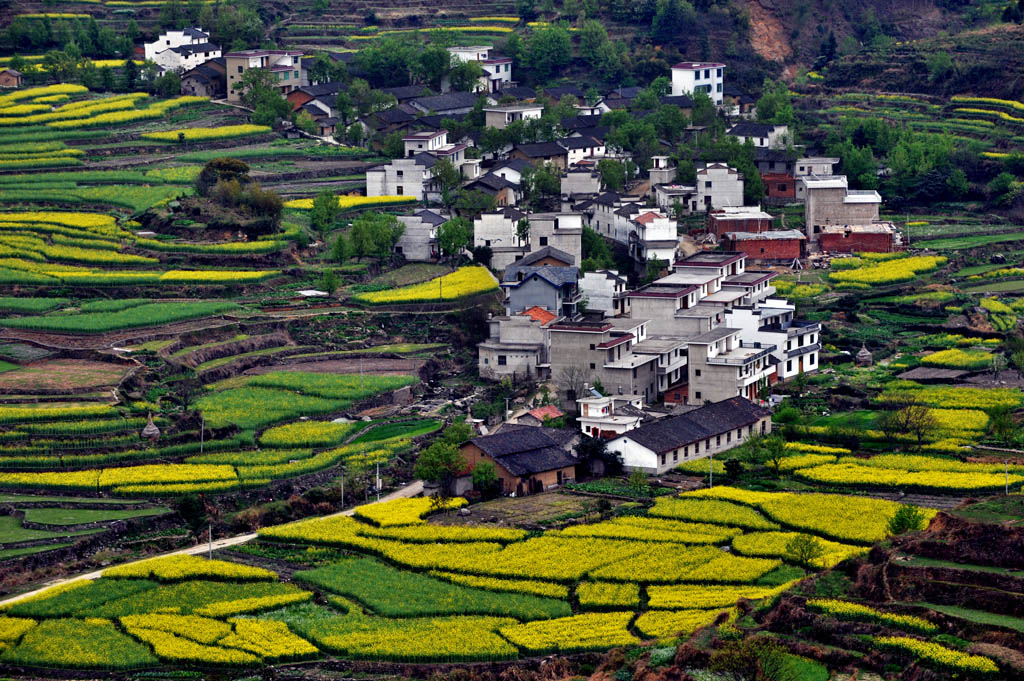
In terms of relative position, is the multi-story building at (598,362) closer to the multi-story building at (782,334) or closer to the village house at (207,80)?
the multi-story building at (782,334)

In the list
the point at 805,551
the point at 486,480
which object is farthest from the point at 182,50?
the point at 805,551

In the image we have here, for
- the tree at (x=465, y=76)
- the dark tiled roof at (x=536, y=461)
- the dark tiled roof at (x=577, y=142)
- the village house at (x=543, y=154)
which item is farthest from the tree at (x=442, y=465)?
the tree at (x=465, y=76)

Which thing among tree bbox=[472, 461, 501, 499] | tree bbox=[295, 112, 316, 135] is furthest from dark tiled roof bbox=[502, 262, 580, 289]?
tree bbox=[295, 112, 316, 135]

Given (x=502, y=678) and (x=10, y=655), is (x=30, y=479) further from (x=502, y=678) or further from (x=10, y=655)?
(x=502, y=678)

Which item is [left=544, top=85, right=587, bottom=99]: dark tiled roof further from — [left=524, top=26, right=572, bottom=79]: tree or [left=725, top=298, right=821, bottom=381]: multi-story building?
[left=725, top=298, right=821, bottom=381]: multi-story building

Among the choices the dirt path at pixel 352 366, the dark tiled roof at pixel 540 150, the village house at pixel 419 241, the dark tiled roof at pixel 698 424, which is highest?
the dark tiled roof at pixel 540 150

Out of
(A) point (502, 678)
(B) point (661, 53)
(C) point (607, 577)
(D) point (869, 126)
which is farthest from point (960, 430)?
(B) point (661, 53)
